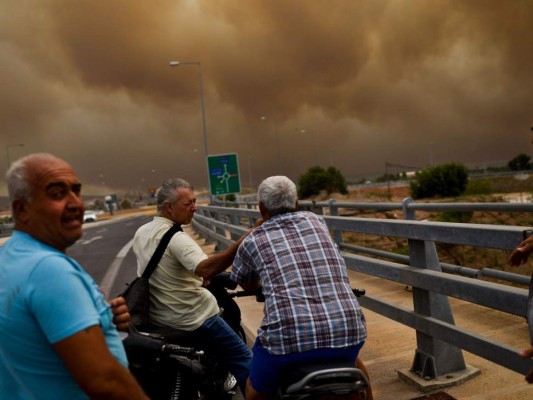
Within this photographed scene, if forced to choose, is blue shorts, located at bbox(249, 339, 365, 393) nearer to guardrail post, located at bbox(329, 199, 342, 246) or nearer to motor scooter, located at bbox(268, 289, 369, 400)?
motor scooter, located at bbox(268, 289, 369, 400)

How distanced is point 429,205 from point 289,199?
3.12 meters

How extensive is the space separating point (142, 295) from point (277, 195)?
109 centimetres

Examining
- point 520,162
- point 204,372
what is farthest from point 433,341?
point 520,162

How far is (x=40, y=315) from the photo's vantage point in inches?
70.2

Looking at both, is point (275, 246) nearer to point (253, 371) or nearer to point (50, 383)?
point (253, 371)

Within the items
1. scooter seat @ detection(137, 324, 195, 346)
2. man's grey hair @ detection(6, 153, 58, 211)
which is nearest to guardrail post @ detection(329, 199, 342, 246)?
scooter seat @ detection(137, 324, 195, 346)

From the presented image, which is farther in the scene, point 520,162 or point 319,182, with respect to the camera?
point 520,162

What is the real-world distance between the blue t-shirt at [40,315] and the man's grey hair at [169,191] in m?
2.18

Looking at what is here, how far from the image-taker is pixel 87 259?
1827 centimetres

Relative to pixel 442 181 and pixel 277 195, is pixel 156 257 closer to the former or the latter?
pixel 277 195

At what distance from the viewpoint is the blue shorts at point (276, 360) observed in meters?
2.95

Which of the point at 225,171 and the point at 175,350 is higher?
the point at 225,171

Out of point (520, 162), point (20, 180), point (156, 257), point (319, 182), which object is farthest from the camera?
point (520, 162)

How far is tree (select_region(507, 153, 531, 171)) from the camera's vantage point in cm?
12731
